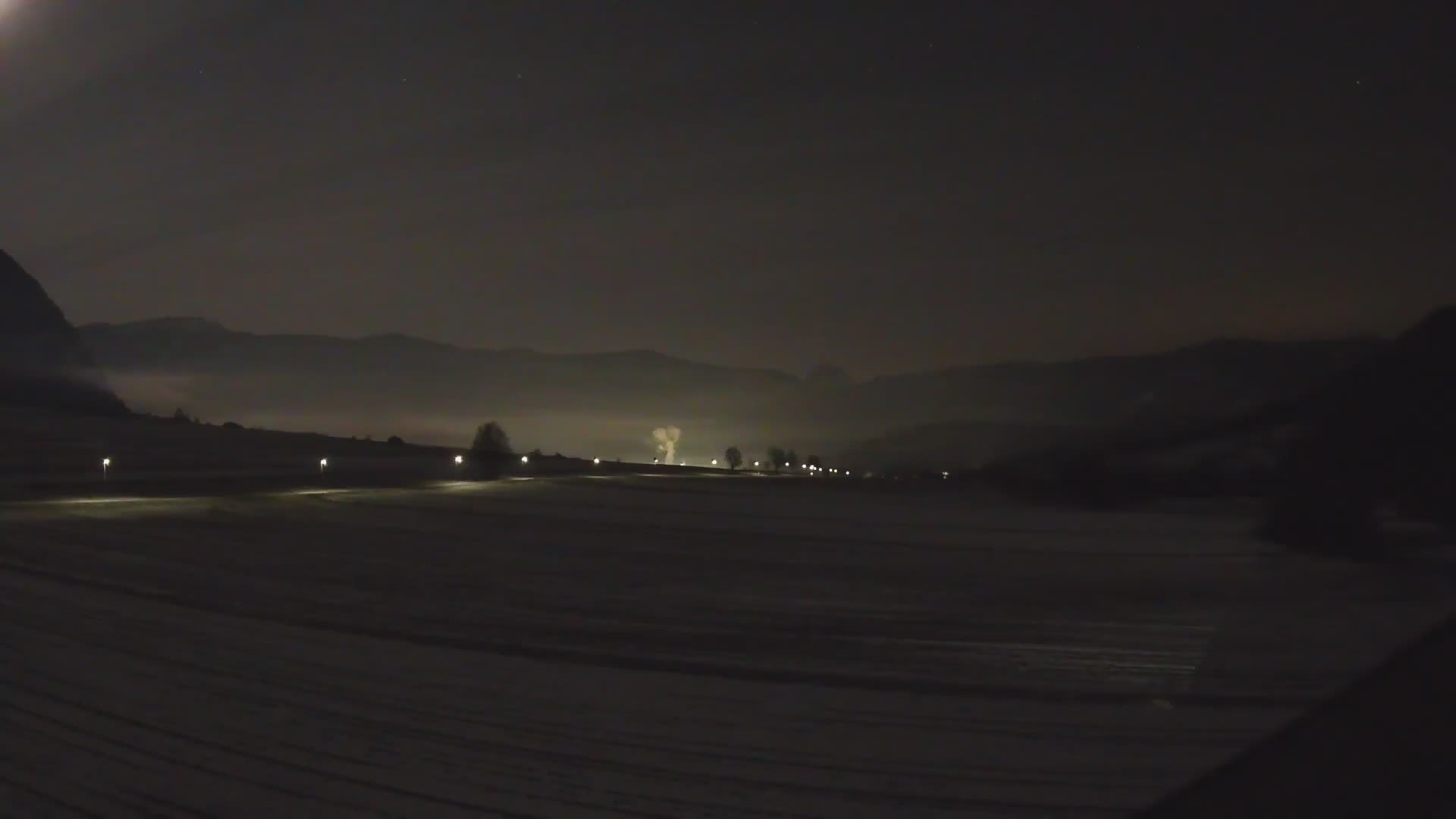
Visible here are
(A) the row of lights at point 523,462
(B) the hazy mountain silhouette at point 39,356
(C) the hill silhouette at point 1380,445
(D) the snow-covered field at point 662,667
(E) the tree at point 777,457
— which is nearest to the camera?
(D) the snow-covered field at point 662,667

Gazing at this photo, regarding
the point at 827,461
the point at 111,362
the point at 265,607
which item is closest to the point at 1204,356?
the point at 827,461

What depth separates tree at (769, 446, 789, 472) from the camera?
36.8 meters

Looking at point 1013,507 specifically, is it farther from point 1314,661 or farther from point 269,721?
point 269,721

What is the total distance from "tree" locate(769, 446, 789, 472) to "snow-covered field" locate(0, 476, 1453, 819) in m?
24.3

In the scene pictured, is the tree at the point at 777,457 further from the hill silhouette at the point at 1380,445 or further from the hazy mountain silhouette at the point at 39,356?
the hazy mountain silhouette at the point at 39,356

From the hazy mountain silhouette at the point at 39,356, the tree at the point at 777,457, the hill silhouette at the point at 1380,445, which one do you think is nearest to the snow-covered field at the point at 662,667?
the hill silhouette at the point at 1380,445

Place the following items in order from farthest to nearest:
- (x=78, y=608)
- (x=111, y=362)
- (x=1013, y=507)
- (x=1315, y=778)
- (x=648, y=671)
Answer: (x=111, y=362), (x=1013, y=507), (x=78, y=608), (x=648, y=671), (x=1315, y=778)

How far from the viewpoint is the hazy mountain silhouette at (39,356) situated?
60344 millimetres

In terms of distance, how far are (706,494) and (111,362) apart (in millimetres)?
70272

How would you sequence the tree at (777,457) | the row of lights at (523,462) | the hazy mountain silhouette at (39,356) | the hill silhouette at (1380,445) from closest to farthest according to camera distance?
the hill silhouette at (1380,445), the row of lights at (523,462), the tree at (777,457), the hazy mountain silhouette at (39,356)

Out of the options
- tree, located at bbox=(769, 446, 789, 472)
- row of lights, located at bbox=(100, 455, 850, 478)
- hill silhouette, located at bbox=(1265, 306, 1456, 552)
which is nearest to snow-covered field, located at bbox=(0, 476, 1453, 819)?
hill silhouette, located at bbox=(1265, 306, 1456, 552)

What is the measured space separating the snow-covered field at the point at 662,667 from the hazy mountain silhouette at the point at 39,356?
51835 millimetres

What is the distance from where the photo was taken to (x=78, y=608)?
307 inches

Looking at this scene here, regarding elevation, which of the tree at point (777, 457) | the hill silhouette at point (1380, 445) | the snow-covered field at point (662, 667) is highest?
the tree at point (777, 457)
